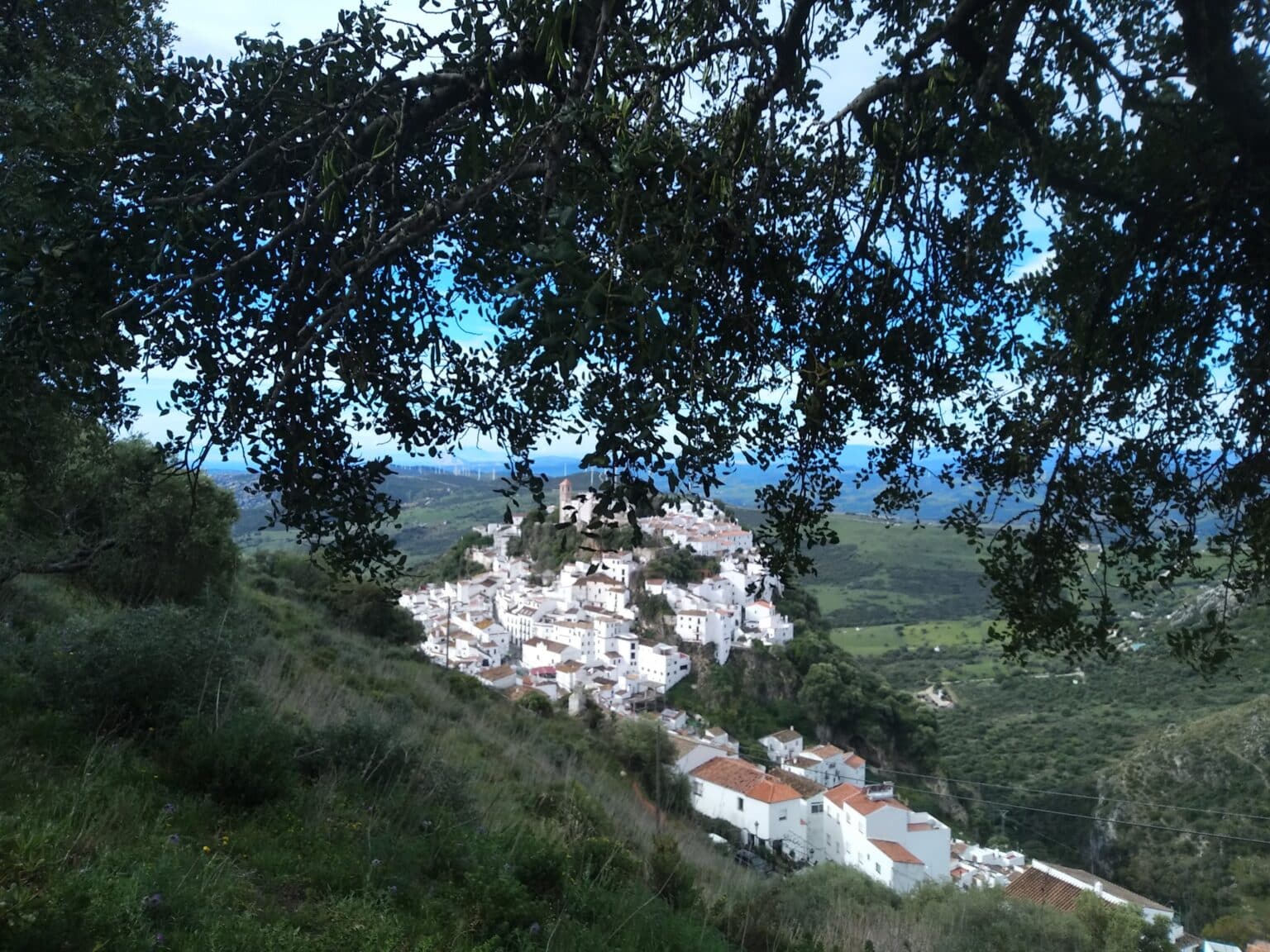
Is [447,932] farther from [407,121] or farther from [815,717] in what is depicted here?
[815,717]

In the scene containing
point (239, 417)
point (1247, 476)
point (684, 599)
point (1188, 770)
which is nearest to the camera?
point (239, 417)

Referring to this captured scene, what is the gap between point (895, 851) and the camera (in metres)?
19.7

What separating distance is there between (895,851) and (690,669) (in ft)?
91.2

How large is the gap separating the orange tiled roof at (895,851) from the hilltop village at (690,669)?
0.08 metres

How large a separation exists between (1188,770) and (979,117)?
71.3 feet

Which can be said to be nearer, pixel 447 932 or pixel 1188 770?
pixel 447 932

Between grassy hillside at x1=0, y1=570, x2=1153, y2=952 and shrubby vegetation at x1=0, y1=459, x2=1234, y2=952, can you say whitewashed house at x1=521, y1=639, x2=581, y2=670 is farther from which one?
grassy hillside at x1=0, y1=570, x2=1153, y2=952

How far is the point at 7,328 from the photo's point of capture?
88.7 inches

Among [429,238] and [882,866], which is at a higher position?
[429,238]

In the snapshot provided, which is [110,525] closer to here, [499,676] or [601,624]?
[499,676]

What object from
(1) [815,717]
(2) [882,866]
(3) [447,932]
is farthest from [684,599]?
(3) [447,932]

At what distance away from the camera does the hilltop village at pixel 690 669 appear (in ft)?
60.0

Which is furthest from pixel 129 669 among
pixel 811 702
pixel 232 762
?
pixel 811 702

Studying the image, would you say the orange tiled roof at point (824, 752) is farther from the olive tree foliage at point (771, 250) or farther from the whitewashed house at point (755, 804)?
the olive tree foliage at point (771, 250)
